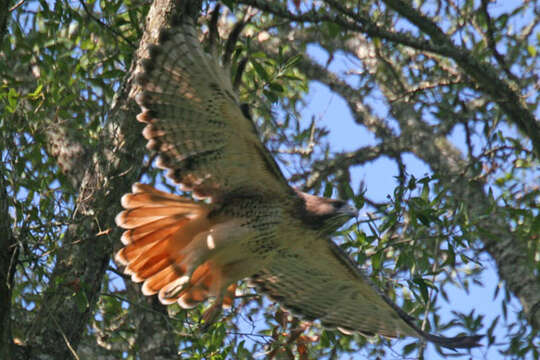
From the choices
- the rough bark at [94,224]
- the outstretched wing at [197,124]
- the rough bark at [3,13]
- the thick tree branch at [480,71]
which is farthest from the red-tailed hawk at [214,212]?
the thick tree branch at [480,71]

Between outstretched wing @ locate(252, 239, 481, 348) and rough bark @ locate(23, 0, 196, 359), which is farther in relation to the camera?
outstretched wing @ locate(252, 239, 481, 348)

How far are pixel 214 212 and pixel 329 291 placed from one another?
128 centimetres

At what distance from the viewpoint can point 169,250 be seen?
4.63m

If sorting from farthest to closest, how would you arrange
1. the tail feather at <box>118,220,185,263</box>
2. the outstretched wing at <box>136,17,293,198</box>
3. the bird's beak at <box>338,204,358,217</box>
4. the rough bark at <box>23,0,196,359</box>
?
the tail feather at <box>118,220,185,263</box>
the bird's beak at <box>338,204,358,217</box>
the outstretched wing at <box>136,17,293,198</box>
the rough bark at <box>23,0,196,359</box>

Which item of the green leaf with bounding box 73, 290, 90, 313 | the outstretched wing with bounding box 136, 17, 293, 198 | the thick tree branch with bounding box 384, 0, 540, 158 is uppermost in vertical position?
the thick tree branch with bounding box 384, 0, 540, 158

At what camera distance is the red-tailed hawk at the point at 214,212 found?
3895 millimetres

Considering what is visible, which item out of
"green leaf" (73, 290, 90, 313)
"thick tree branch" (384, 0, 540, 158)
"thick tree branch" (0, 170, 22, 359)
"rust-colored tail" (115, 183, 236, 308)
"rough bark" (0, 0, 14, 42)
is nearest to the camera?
"thick tree branch" (0, 170, 22, 359)

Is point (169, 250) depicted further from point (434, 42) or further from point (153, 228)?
point (434, 42)

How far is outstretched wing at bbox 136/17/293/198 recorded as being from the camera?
384cm

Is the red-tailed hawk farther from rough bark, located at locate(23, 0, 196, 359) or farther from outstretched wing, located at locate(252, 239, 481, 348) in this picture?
rough bark, located at locate(23, 0, 196, 359)

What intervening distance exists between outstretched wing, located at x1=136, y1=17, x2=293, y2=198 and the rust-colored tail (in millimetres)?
214

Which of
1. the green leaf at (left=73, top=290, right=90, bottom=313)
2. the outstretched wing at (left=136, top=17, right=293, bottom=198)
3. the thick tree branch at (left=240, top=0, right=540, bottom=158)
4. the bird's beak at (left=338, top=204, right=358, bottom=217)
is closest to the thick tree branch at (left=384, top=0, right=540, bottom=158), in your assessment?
the thick tree branch at (left=240, top=0, right=540, bottom=158)

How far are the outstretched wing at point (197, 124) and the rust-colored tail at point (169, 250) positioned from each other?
0.70 ft

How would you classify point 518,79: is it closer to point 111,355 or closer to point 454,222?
point 454,222
